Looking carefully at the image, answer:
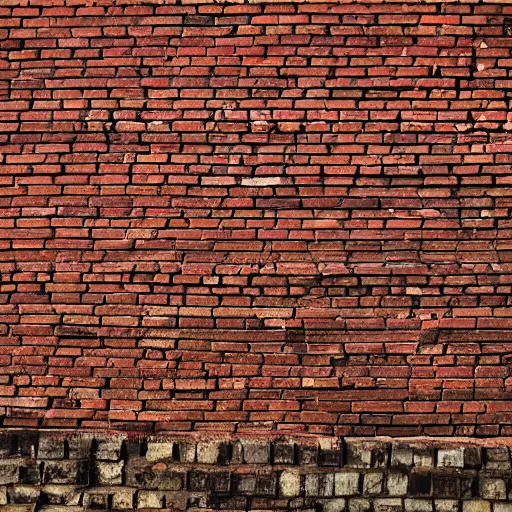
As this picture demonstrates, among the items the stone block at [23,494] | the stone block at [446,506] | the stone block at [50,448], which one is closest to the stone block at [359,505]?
the stone block at [446,506]

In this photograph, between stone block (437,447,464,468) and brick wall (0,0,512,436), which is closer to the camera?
stone block (437,447,464,468)

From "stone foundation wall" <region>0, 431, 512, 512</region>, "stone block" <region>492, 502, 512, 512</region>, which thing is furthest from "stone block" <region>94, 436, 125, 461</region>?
"stone block" <region>492, 502, 512, 512</region>

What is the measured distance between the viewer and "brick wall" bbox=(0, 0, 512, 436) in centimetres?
413

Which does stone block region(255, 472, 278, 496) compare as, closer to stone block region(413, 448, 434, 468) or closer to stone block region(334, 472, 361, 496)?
stone block region(334, 472, 361, 496)

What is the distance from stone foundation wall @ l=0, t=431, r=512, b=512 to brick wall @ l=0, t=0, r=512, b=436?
0.42 ft

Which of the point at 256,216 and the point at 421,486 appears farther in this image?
the point at 256,216

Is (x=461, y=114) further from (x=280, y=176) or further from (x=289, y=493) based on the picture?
(x=289, y=493)

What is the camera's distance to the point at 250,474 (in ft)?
13.1

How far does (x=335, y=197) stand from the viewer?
4234mm

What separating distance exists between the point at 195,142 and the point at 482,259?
5.97ft

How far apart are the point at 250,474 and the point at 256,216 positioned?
57.9 inches

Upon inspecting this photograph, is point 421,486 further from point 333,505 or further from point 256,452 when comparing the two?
point 256,452

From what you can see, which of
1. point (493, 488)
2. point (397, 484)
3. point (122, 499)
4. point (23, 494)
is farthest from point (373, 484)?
point (23, 494)

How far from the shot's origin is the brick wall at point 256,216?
4.13m
